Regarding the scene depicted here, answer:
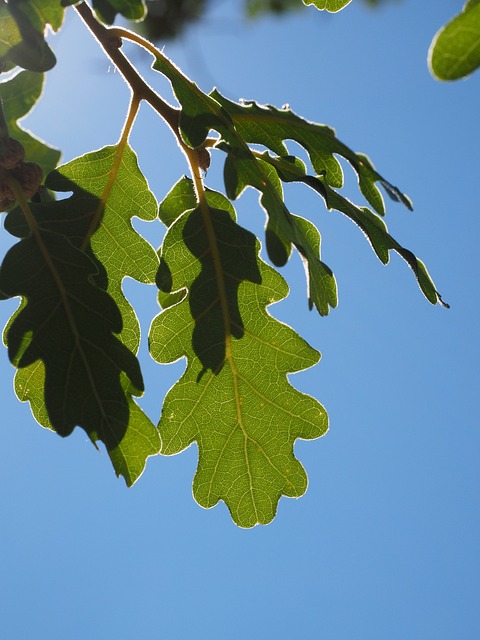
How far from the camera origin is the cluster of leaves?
1.84 meters

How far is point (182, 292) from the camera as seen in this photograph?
210 centimetres

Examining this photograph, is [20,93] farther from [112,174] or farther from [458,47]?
[458,47]

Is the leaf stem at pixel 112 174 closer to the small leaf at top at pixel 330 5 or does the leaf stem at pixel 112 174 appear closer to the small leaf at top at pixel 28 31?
the small leaf at top at pixel 28 31

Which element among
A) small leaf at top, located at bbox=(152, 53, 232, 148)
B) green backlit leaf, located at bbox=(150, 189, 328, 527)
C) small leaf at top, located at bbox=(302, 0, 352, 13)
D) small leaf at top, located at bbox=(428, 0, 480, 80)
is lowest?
green backlit leaf, located at bbox=(150, 189, 328, 527)

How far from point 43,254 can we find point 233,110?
2.02 feet

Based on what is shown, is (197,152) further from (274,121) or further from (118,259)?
(118,259)

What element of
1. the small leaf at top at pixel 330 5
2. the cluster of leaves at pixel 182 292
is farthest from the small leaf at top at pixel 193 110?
the small leaf at top at pixel 330 5

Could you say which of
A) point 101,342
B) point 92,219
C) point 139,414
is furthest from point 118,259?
point 139,414

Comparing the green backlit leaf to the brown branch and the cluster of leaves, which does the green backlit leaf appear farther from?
the brown branch

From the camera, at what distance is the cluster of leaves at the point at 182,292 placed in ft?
6.05

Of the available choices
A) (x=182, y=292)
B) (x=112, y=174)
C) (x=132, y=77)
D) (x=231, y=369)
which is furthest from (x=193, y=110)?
(x=231, y=369)

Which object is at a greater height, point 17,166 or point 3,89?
point 3,89

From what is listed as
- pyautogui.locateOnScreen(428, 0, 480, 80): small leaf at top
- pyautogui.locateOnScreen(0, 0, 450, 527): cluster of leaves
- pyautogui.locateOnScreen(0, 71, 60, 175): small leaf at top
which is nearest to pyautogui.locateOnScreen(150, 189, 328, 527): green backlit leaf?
pyautogui.locateOnScreen(0, 0, 450, 527): cluster of leaves

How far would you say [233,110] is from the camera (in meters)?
2.00
